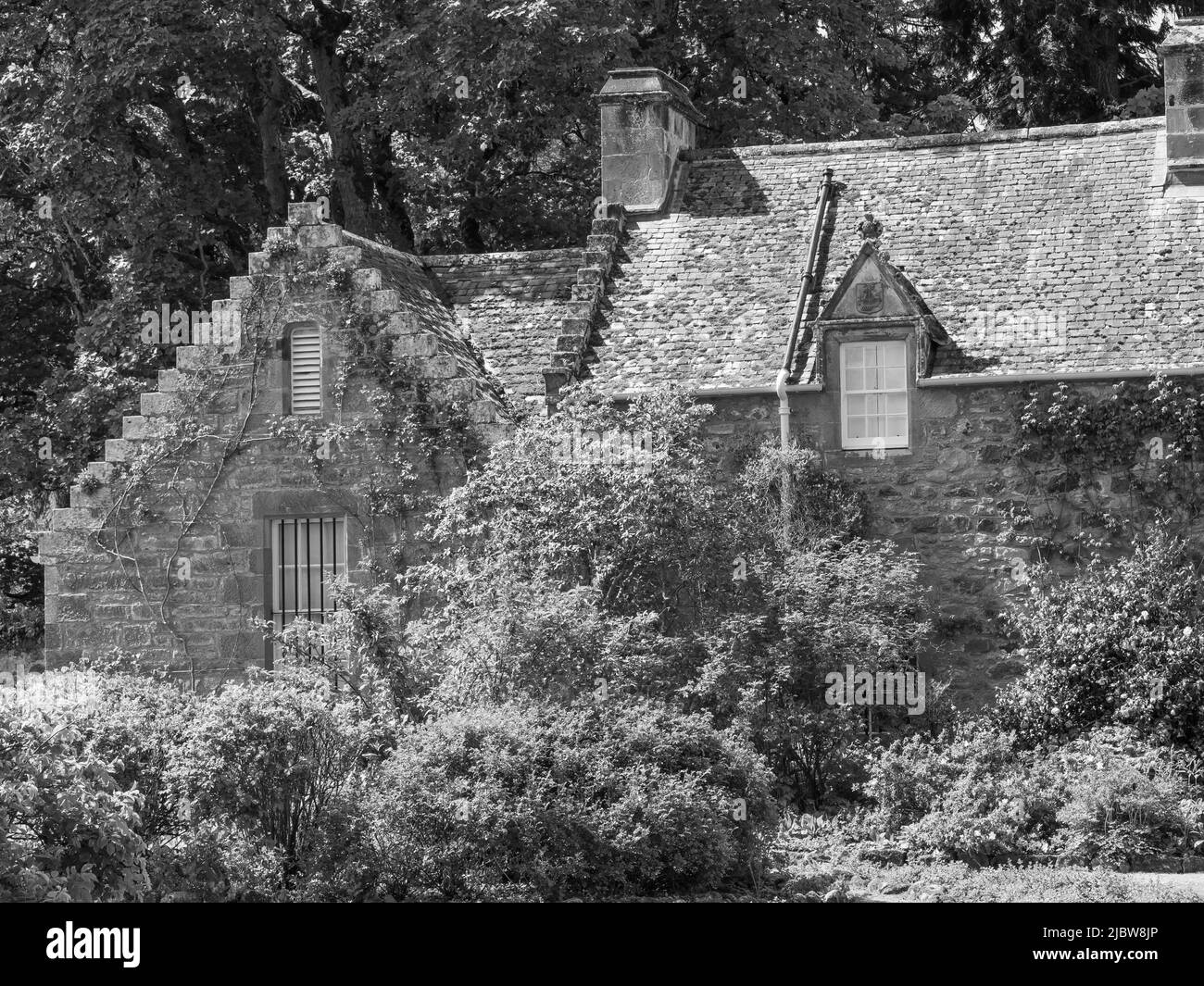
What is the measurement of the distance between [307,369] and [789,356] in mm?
5576

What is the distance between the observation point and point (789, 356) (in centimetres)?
2284

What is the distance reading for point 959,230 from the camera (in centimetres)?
2414

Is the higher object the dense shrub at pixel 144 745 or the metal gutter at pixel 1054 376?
the metal gutter at pixel 1054 376

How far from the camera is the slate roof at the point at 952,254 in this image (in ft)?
73.2

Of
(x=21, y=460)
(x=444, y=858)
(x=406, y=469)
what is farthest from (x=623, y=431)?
(x=21, y=460)

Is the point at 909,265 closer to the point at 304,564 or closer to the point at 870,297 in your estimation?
the point at 870,297

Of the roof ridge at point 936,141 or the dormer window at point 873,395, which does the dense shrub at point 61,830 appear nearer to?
the dormer window at point 873,395

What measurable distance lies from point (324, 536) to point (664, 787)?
8.82m

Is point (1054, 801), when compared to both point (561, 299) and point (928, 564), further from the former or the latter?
point (561, 299)

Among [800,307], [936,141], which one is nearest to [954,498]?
[800,307]

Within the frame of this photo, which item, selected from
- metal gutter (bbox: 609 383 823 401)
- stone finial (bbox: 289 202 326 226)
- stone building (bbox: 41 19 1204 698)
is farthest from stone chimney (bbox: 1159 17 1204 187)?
stone finial (bbox: 289 202 326 226)

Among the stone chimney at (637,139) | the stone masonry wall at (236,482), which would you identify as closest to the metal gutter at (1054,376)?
the stone masonry wall at (236,482)

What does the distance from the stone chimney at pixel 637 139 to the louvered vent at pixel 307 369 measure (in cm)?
481

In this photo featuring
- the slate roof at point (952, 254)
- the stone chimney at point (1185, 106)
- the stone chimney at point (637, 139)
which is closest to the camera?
the slate roof at point (952, 254)
